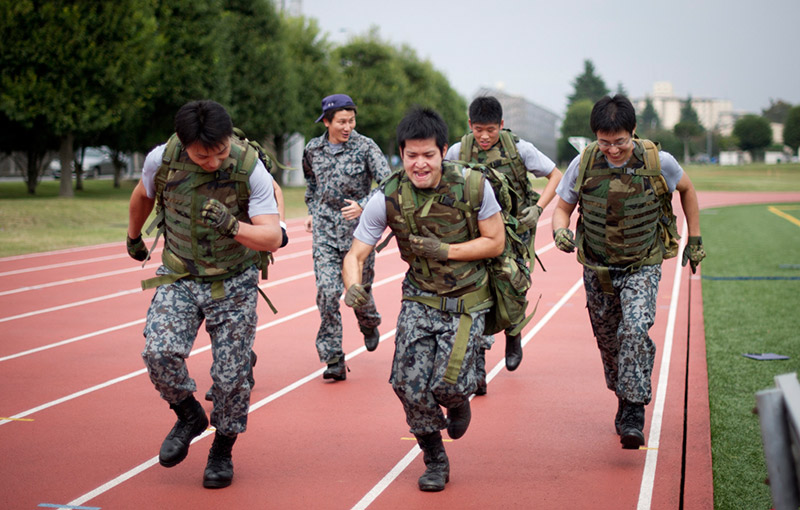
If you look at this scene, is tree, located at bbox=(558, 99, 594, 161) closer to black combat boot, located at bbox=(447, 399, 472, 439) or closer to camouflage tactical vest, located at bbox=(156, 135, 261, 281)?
black combat boot, located at bbox=(447, 399, 472, 439)

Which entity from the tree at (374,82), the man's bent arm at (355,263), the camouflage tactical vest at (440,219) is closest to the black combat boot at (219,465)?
the man's bent arm at (355,263)

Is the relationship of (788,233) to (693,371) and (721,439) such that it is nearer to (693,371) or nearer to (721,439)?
(693,371)

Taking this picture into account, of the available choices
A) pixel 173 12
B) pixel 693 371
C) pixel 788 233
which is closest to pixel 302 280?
pixel 693 371

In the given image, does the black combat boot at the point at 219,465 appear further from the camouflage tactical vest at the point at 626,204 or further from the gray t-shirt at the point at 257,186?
the camouflage tactical vest at the point at 626,204

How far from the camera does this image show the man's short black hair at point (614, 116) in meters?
5.39

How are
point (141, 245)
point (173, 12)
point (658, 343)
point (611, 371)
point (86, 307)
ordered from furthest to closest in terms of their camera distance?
point (173, 12) → point (86, 307) → point (658, 343) → point (611, 371) → point (141, 245)

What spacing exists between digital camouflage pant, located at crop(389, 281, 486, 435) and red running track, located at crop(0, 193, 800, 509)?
47 centimetres

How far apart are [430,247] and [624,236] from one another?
60.3 inches

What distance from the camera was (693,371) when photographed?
7871mm

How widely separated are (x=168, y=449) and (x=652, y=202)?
324 centimetres

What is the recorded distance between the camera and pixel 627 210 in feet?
18.5

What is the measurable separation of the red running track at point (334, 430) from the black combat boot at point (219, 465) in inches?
3.2

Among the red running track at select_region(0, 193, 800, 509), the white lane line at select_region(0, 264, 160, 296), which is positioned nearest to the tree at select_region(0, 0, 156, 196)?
the white lane line at select_region(0, 264, 160, 296)

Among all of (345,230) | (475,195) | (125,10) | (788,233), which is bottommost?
(788,233)
